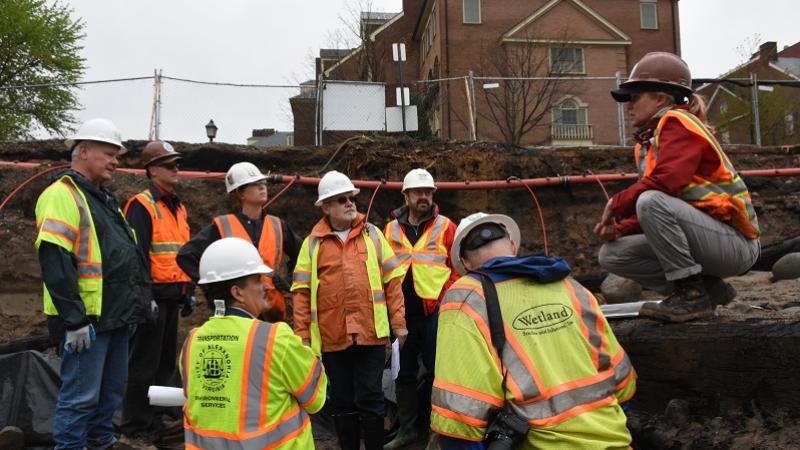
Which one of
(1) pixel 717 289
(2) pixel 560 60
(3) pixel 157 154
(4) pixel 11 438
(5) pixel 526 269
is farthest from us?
(2) pixel 560 60

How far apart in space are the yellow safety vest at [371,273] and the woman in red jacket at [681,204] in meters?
1.61

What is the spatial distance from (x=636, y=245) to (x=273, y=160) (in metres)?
6.10

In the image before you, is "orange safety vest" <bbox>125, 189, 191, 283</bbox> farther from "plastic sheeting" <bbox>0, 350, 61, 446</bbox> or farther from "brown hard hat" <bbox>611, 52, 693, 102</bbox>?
"brown hard hat" <bbox>611, 52, 693, 102</bbox>

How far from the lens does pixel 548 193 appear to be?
9203mm

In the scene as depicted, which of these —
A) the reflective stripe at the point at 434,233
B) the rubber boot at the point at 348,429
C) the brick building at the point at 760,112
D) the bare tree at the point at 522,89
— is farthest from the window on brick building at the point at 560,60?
the rubber boot at the point at 348,429

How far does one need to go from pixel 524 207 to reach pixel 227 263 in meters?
6.50

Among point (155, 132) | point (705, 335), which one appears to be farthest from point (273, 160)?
point (705, 335)

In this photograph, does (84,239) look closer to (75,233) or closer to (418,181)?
(75,233)

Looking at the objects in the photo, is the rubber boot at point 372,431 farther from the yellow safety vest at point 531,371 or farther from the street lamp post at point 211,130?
the street lamp post at point 211,130

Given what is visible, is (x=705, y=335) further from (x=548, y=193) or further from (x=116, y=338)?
(x=548, y=193)

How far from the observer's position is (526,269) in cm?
267

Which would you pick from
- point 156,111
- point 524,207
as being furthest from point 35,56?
point 524,207

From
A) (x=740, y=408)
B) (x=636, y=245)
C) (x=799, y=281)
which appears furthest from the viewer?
(x=799, y=281)

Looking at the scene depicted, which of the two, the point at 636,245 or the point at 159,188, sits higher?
the point at 159,188
